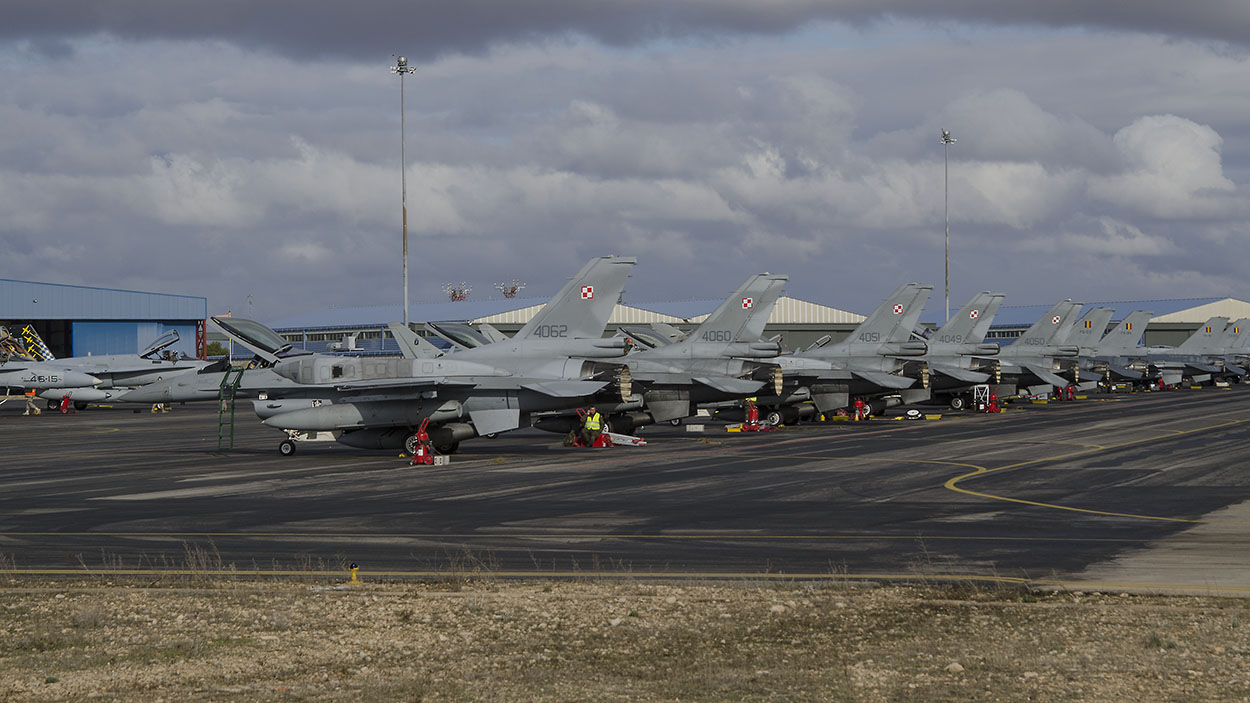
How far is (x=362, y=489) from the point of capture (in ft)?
88.5

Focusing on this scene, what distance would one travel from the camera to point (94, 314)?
9381 cm

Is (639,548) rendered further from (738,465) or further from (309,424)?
(309,424)

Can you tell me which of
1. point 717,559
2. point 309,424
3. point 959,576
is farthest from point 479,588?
point 309,424

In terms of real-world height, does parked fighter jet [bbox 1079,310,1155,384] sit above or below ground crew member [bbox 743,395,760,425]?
above

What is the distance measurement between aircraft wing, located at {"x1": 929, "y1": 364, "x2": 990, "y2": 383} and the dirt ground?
41894 mm

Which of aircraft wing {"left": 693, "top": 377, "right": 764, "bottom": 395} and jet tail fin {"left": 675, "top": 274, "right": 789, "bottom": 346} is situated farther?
jet tail fin {"left": 675, "top": 274, "right": 789, "bottom": 346}

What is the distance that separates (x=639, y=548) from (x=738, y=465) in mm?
13865

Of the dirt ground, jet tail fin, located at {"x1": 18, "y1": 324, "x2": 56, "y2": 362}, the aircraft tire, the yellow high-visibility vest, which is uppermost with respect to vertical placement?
jet tail fin, located at {"x1": 18, "y1": 324, "x2": 56, "y2": 362}

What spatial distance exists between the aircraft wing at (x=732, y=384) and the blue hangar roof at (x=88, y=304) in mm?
67505

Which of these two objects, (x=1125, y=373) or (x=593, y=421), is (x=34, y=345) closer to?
(x=593, y=421)

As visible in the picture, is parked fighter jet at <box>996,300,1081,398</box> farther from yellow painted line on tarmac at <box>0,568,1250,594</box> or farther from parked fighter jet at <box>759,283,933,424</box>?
yellow painted line on tarmac at <box>0,568,1250,594</box>

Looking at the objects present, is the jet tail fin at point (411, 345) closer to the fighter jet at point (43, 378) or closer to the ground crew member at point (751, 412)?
the ground crew member at point (751, 412)

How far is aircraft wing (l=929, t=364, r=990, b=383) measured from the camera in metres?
54.5

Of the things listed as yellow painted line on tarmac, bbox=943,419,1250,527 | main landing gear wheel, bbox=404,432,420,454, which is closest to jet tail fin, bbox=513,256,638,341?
main landing gear wheel, bbox=404,432,420,454
